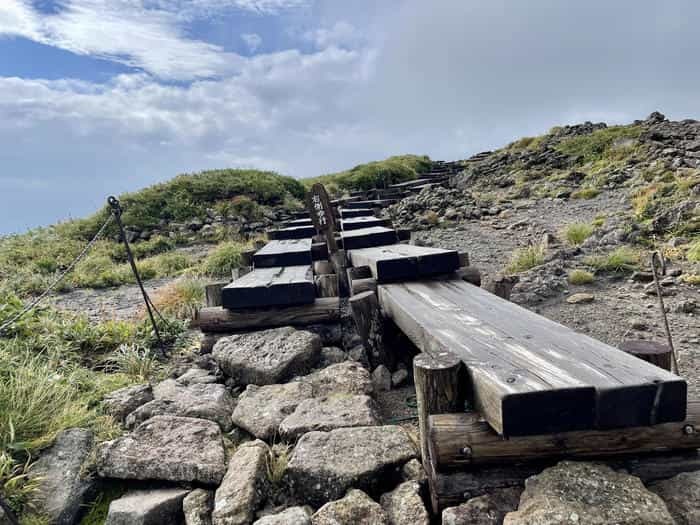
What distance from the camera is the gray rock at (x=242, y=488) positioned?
2.07m

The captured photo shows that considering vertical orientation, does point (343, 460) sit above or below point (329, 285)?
below

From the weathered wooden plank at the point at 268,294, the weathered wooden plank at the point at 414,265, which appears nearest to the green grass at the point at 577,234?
the weathered wooden plank at the point at 414,265

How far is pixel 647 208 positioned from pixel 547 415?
356 inches

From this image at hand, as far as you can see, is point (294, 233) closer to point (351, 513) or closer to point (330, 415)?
point (330, 415)

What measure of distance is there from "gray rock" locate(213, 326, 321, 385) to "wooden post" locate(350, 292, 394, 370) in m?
0.45

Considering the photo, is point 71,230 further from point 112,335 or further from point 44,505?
point 44,505

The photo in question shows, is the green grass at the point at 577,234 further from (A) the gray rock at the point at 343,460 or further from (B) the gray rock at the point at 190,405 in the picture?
(B) the gray rock at the point at 190,405

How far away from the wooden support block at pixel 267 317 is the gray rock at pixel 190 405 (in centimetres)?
85

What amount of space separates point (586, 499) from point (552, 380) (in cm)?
44

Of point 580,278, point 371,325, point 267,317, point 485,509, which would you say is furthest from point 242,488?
point 580,278

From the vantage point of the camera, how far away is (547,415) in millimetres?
1757

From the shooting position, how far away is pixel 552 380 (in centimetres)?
182

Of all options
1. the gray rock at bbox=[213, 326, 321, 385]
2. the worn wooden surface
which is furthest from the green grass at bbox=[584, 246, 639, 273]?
the gray rock at bbox=[213, 326, 321, 385]

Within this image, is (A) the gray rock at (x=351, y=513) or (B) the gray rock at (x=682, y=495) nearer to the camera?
(B) the gray rock at (x=682, y=495)
